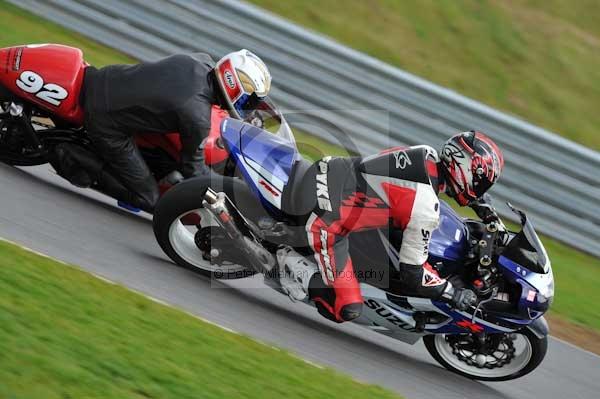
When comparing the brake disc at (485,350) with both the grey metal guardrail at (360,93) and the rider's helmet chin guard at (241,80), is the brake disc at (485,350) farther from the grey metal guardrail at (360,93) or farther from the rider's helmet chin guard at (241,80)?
the grey metal guardrail at (360,93)

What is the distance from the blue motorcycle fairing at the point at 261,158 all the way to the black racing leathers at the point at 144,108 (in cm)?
41

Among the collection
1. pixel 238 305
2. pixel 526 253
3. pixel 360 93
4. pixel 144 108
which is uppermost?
pixel 360 93

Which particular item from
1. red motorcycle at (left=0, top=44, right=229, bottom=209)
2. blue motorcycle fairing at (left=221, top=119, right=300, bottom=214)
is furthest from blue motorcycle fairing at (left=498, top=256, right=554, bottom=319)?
red motorcycle at (left=0, top=44, right=229, bottom=209)

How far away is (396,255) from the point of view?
6.23m

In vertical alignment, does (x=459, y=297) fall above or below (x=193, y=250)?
above

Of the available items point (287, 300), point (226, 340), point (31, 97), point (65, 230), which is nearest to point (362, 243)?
point (287, 300)

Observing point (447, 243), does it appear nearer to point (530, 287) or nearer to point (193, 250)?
point (530, 287)

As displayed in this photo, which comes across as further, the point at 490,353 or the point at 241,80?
the point at 241,80

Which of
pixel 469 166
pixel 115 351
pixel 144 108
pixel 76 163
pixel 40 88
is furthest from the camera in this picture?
pixel 76 163

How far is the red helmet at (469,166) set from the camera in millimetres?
5764

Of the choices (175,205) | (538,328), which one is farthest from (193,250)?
(538,328)

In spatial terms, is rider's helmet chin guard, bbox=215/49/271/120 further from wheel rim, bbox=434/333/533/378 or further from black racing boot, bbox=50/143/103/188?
wheel rim, bbox=434/333/533/378

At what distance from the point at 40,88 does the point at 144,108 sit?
878 mm

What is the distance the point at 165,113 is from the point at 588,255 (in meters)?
5.42
